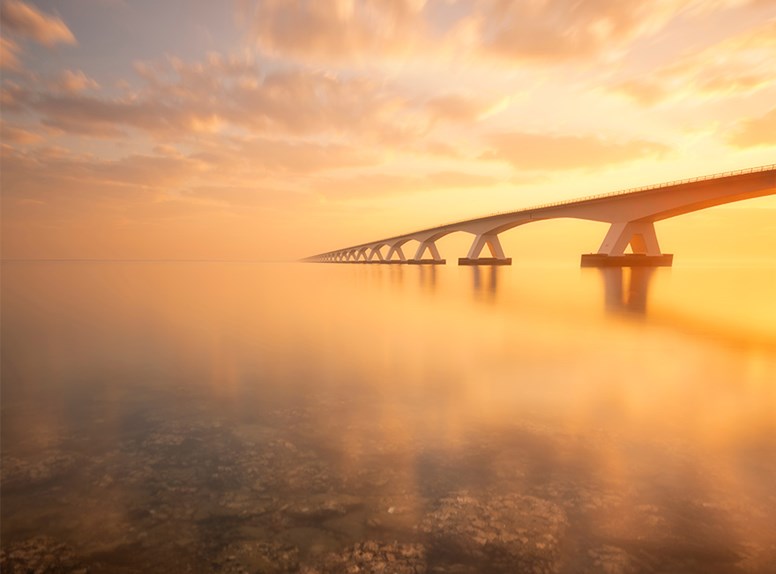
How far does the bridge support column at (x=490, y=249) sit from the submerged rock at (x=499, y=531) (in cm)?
7813

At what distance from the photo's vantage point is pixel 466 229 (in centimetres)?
8144

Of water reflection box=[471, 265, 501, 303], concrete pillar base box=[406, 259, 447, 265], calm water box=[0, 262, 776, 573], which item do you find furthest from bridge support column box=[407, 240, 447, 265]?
calm water box=[0, 262, 776, 573]

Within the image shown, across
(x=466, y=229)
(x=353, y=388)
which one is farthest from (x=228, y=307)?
(x=466, y=229)

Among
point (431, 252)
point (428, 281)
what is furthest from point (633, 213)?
point (431, 252)

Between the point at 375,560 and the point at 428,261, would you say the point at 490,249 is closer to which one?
the point at 428,261

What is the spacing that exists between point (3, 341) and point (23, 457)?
315 inches

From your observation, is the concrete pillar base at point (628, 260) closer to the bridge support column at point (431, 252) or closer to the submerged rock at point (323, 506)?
the bridge support column at point (431, 252)

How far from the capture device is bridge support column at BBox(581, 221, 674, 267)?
52.2m

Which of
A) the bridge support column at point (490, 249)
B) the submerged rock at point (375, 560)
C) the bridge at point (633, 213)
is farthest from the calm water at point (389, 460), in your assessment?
the bridge support column at point (490, 249)

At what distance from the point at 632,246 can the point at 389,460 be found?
63113 millimetres

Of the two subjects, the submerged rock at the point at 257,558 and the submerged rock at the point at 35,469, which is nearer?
the submerged rock at the point at 257,558

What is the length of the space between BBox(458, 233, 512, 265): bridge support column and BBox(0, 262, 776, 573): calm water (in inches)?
2846

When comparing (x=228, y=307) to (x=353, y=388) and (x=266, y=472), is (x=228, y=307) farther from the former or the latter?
(x=266, y=472)

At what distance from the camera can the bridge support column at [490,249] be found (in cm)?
7894
